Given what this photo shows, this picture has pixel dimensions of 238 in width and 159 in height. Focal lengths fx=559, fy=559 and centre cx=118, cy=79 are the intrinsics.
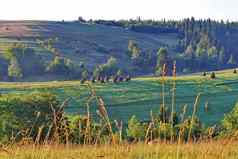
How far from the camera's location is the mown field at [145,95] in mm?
94875

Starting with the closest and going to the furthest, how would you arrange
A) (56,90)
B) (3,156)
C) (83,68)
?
(3,156), (56,90), (83,68)

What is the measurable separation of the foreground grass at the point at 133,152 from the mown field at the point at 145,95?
7935 centimetres

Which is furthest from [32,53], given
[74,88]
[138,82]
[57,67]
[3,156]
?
[3,156]

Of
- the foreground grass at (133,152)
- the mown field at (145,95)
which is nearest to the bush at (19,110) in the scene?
the mown field at (145,95)

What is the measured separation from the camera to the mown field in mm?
94875

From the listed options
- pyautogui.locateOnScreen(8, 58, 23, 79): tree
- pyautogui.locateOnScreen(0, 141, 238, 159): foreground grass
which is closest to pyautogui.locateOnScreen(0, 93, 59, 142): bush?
pyautogui.locateOnScreen(0, 141, 238, 159): foreground grass

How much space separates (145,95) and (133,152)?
110870 mm

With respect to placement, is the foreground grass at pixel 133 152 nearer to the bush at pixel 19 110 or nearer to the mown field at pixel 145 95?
the bush at pixel 19 110

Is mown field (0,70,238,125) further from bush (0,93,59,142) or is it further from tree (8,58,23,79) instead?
tree (8,58,23,79)

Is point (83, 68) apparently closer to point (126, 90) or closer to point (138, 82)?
point (138, 82)

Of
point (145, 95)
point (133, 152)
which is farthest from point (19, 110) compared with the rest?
point (145, 95)

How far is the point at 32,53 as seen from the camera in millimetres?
195875

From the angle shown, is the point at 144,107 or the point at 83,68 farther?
the point at 83,68

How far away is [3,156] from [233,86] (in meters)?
130
